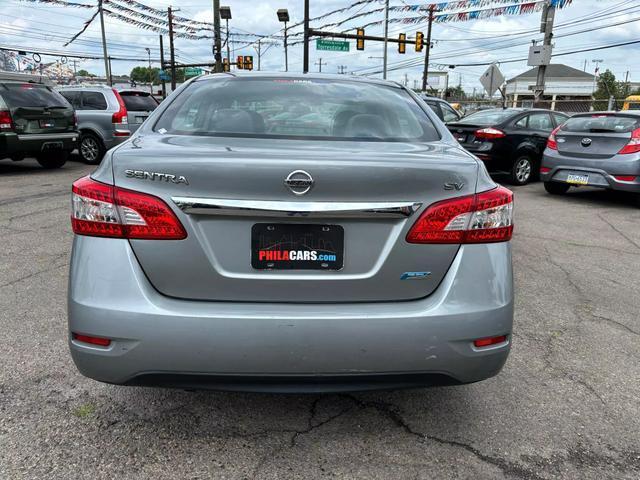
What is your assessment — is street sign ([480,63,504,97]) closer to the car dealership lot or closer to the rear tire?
the rear tire

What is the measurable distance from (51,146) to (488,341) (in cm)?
1042

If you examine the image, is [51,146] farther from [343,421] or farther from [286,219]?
[286,219]

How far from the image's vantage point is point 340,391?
2.07m

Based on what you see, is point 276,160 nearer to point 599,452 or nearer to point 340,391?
point 340,391

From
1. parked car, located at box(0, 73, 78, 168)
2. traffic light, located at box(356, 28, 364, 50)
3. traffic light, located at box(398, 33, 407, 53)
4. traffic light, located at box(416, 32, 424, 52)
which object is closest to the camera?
parked car, located at box(0, 73, 78, 168)

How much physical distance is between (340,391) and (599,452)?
4.05ft

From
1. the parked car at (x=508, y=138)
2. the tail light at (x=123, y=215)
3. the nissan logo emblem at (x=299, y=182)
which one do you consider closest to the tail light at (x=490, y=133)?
the parked car at (x=508, y=138)

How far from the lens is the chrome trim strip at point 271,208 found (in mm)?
1924

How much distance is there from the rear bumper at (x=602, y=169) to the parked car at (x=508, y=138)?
4.04 feet

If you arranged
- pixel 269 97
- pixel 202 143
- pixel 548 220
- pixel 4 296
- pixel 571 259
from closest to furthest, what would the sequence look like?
pixel 202 143 < pixel 269 97 < pixel 4 296 < pixel 571 259 < pixel 548 220

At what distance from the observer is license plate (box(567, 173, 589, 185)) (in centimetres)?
825

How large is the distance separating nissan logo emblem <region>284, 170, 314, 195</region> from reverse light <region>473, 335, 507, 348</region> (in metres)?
0.88

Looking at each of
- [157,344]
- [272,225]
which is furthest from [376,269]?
[157,344]

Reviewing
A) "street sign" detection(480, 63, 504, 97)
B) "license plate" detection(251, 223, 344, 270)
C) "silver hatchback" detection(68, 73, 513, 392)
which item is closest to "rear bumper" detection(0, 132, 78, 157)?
"silver hatchback" detection(68, 73, 513, 392)
